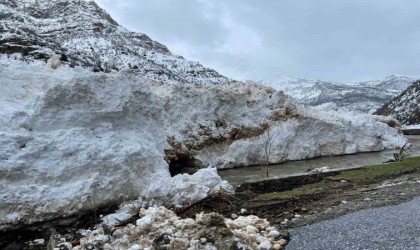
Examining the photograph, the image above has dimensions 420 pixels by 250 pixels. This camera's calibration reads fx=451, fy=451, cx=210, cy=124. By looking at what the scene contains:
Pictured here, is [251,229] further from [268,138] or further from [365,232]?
[268,138]

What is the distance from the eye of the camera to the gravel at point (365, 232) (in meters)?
9.48

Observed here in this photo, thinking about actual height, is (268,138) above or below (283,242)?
above

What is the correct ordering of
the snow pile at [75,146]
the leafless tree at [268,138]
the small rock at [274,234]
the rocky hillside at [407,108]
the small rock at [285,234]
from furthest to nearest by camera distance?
the rocky hillside at [407,108]
the leafless tree at [268,138]
the snow pile at [75,146]
the small rock at [285,234]
the small rock at [274,234]

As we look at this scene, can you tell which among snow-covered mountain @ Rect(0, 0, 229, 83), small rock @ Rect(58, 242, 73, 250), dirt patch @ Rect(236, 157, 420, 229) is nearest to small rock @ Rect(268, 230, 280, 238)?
dirt patch @ Rect(236, 157, 420, 229)

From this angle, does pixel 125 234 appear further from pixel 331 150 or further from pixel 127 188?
pixel 331 150

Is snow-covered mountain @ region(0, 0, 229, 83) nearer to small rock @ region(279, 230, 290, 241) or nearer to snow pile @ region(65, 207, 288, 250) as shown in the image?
snow pile @ region(65, 207, 288, 250)

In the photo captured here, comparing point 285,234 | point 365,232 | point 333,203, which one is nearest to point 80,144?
point 285,234

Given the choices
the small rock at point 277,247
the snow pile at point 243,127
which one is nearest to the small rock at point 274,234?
the small rock at point 277,247

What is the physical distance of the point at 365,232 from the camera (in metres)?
10.4

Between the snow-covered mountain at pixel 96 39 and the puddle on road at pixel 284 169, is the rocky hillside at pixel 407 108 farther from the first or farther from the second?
the puddle on road at pixel 284 169

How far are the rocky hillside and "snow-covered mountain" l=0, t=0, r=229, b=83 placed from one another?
3986cm

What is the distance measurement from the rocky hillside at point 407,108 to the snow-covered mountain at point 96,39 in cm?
3986

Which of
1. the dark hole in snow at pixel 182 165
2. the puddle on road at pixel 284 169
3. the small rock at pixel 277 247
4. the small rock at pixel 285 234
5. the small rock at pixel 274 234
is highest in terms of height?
the dark hole in snow at pixel 182 165

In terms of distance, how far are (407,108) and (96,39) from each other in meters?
70.5
